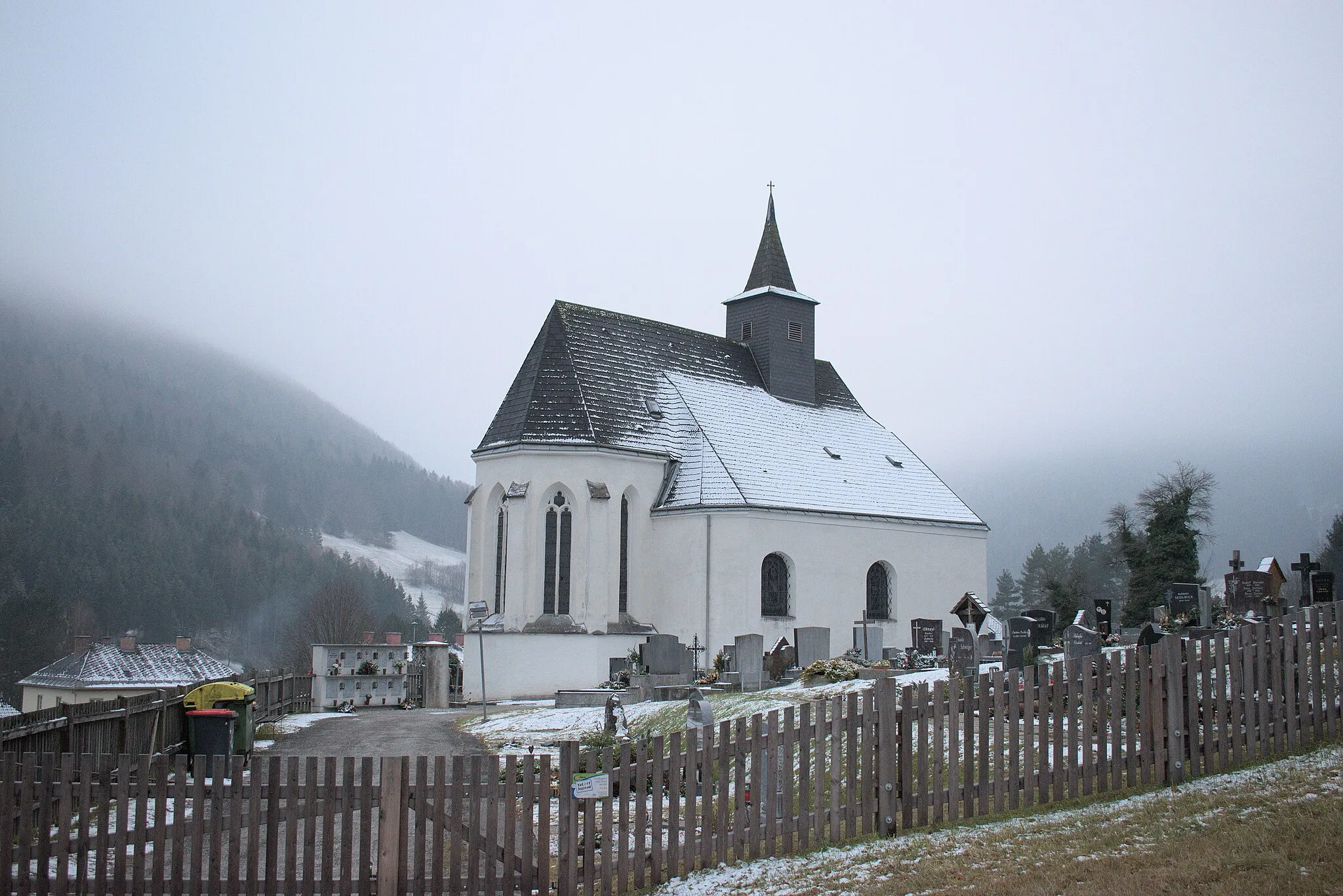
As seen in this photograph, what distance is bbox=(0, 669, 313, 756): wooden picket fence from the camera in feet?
36.2

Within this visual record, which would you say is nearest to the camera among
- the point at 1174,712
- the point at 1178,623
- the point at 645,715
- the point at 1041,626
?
the point at 1174,712

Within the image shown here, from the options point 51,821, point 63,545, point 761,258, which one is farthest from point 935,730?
point 63,545

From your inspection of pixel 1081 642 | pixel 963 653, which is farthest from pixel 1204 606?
pixel 963 653

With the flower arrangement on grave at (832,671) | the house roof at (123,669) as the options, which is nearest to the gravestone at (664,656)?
the flower arrangement on grave at (832,671)

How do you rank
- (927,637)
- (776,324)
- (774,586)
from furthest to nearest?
1. (776,324)
2. (774,586)
3. (927,637)

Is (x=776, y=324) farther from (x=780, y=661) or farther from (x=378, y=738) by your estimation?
(x=378, y=738)

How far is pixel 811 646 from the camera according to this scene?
24703mm

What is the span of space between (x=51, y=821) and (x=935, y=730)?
7.26 m

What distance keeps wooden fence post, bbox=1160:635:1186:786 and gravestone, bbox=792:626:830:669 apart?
1429 cm

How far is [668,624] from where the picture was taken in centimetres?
3238

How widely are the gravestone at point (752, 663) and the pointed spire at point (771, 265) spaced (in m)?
19.4

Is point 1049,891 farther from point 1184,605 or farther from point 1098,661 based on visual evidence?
point 1184,605

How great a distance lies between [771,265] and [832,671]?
22160mm

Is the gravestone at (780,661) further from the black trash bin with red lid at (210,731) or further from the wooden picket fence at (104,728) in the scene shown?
the wooden picket fence at (104,728)
